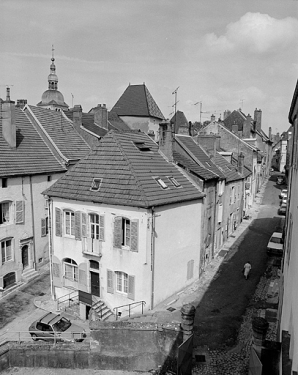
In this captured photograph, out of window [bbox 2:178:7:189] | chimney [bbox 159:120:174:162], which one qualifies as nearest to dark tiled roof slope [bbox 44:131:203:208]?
chimney [bbox 159:120:174:162]

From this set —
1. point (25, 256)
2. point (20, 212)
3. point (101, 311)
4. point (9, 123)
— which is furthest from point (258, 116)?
point (101, 311)

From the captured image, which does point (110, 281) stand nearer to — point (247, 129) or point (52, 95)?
point (247, 129)

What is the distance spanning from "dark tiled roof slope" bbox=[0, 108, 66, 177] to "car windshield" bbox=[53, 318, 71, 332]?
35.6 feet

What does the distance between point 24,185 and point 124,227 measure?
990cm

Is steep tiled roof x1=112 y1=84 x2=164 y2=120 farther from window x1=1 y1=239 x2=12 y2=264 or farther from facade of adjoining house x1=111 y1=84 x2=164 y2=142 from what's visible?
window x1=1 y1=239 x2=12 y2=264

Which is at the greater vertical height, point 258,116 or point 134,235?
point 258,116

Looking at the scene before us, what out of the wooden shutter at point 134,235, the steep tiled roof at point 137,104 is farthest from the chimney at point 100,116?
the wooden shutter at point 134,235

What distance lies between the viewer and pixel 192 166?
24.1 m

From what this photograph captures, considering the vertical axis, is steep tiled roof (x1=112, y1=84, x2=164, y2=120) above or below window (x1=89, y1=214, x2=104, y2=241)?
above

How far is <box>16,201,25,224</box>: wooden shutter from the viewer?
24391mm

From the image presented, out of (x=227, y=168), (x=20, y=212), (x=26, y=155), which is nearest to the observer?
(x=20, y=212)

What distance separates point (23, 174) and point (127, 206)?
33.0 feet

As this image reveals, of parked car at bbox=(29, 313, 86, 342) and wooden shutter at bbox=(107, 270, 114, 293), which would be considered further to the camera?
wooden shutter at bbox=(107, 270, 114, 293)

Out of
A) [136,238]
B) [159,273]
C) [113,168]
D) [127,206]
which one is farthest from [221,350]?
[113,168]
